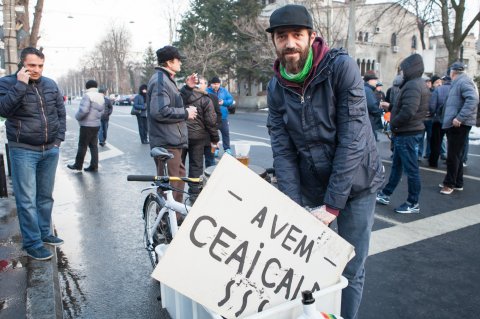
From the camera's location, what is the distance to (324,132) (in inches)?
87.2

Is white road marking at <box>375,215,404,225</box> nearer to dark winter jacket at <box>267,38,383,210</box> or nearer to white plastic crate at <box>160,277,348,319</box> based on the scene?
dark winter jacket at <box>267,38,383,210</box>

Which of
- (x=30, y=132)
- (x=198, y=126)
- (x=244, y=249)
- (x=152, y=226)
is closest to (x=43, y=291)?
(x=152, y=226)

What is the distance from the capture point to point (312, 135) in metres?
2.24

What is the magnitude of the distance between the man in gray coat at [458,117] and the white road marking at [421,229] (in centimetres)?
94

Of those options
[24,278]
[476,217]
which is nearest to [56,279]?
[24,278]

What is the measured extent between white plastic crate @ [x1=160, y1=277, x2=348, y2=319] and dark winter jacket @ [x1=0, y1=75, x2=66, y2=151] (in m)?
2.56

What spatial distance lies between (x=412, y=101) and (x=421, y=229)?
167cm

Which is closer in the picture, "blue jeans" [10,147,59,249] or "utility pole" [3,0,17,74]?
"blue jeans" [10,147,59,249]

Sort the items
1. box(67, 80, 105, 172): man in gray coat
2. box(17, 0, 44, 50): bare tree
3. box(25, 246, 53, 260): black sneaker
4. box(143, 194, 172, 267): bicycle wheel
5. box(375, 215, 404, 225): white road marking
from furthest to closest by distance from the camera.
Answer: box(17, 0, 44, 50): bare tree → box(67, 80, 105, 172): man in gray coat → box(375, 215, 404, 225): white road marking → box(25, 246, 53, 260): black sneaker → box(143, 194, 172, 267): bicycle wheel

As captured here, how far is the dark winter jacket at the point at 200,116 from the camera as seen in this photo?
5844 mm

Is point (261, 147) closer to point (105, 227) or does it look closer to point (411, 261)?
point (105, 227)

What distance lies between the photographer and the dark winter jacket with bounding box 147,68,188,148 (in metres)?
4.41

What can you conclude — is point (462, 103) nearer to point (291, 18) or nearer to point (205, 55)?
point (291, 18)

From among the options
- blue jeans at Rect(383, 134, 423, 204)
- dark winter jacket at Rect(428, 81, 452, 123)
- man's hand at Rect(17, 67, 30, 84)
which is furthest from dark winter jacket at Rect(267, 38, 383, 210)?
dark winter jacket at Rect(428, 81, 452, 123)
